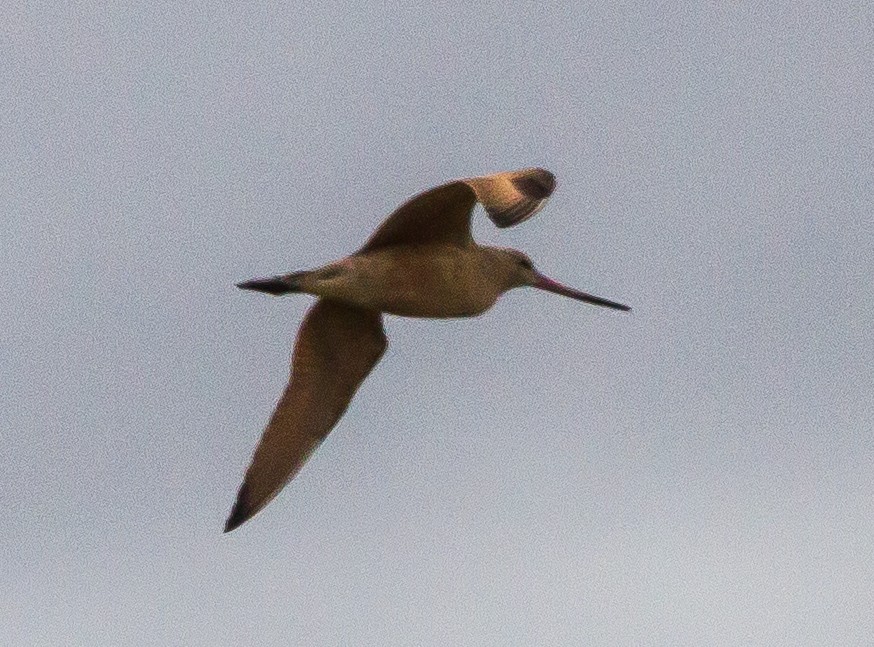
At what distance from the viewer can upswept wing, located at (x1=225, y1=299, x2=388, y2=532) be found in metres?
16.3

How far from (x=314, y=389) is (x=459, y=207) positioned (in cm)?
225

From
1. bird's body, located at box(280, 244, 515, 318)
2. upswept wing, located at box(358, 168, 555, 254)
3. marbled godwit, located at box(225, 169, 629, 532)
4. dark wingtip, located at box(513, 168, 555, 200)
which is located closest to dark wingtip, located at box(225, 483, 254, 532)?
marbled godwit, located at box(225, 169, 629, 532)

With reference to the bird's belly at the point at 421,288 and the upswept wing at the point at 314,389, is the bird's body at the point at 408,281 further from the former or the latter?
the upswept wing at the point at 314,389

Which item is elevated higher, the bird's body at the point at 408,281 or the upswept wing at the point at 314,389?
the bird's body at the point at 408,281

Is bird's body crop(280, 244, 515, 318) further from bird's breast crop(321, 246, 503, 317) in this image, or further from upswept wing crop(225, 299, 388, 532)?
upswept wing crop(225, 299, 388, 532)

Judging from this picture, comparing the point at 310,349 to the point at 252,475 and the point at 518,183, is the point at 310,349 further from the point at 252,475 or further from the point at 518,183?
the point at 518,183

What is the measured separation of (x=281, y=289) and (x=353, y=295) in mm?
532

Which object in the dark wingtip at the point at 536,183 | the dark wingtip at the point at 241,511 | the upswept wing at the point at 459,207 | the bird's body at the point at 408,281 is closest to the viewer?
the upswept wing at the point at 459,207

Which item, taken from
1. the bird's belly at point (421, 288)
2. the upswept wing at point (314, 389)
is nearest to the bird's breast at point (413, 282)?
the bird's belly at point (421, 288)

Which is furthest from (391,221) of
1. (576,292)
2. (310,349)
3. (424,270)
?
(576,292)

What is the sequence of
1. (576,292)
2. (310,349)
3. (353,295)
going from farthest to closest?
1. (576,292)
2. (310,349)
3. (353,295)

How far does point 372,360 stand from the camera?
16891mm

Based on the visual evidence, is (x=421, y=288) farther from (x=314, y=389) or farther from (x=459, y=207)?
(x=314, y=389)

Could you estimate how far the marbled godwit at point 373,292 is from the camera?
15.2 metres
